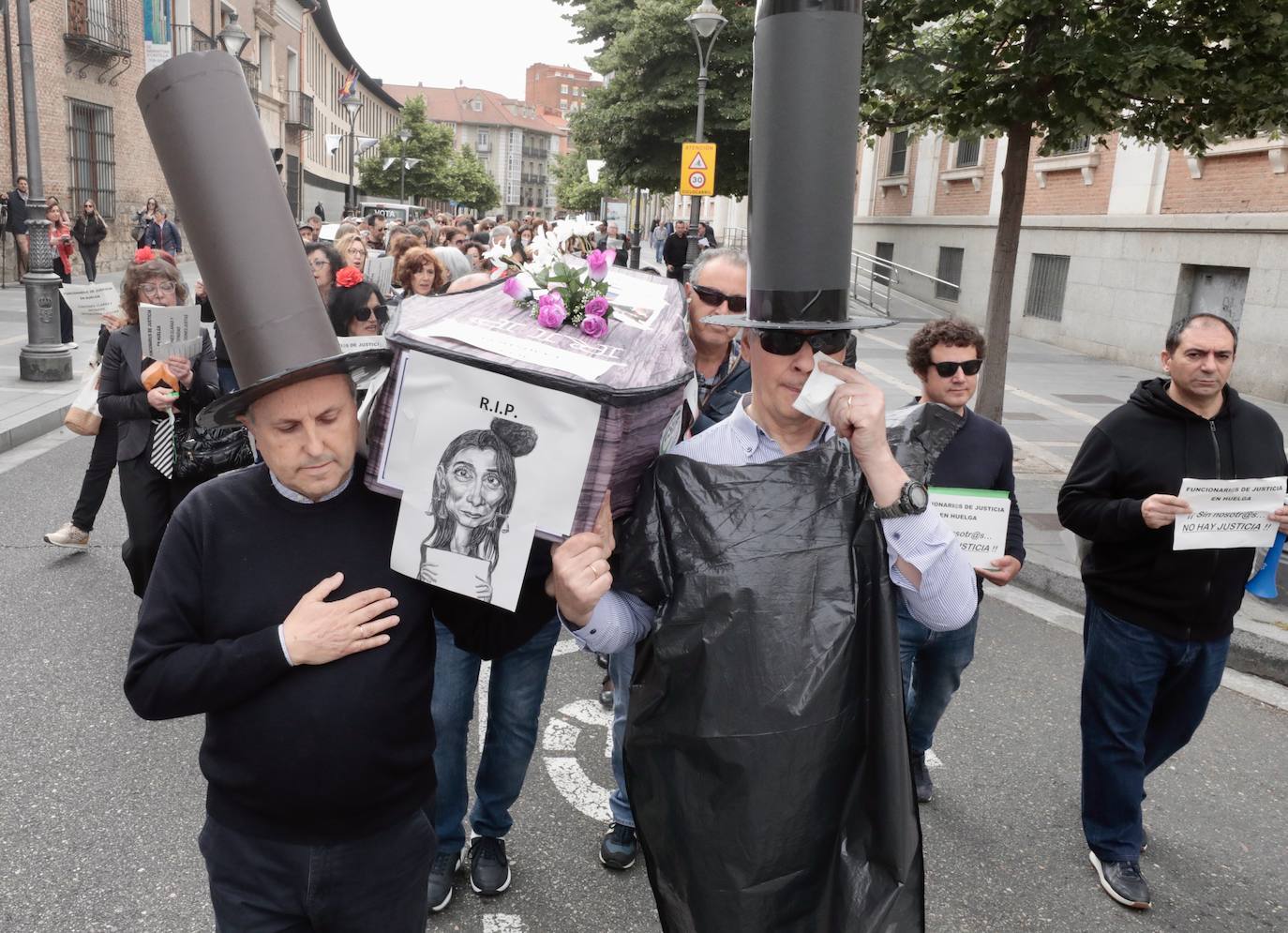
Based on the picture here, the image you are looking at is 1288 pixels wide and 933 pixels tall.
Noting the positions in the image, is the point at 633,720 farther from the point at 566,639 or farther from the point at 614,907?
the point at 566,639

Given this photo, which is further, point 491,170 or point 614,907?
point 491,170

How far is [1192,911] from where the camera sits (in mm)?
3395

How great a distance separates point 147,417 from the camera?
4.79 m

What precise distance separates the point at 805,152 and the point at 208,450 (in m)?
3.56

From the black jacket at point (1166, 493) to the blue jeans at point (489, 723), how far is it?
6.13 ft

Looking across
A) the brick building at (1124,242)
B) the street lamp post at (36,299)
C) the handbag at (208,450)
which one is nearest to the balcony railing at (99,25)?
the street lamp post at (36,299)

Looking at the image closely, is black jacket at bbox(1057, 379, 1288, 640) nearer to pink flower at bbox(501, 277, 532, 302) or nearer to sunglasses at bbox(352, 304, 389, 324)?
pink flower at bbox(501, 277, 532, 302)

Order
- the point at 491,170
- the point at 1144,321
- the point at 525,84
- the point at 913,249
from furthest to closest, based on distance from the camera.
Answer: the point at 525,84 → the point at 491,170 → the point at 913,249 → the point at 1144,321

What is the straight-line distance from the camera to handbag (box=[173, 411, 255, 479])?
4.48 m

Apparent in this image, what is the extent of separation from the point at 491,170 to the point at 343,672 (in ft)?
476

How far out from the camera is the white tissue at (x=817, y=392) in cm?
183

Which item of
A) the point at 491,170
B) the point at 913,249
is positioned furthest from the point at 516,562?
the point at 491,170

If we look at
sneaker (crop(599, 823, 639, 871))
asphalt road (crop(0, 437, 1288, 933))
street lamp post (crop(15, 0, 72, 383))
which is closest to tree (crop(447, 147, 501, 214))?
street lamp post (crop(15, 0, 72, 383))

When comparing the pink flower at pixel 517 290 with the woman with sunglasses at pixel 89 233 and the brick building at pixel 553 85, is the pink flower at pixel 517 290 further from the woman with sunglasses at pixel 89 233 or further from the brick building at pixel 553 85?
the brick building at pixel 553 85
